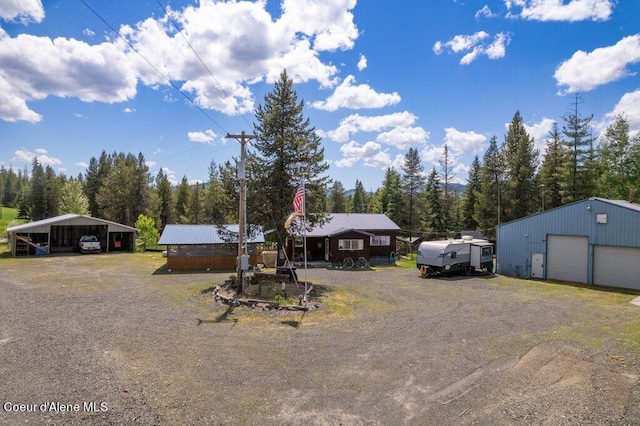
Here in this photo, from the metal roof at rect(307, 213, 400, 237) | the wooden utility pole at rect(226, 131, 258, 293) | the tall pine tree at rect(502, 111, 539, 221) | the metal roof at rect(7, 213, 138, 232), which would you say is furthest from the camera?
the tall pine tree at rect(502, 111, 539, 221)

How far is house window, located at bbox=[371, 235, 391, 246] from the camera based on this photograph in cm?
3509

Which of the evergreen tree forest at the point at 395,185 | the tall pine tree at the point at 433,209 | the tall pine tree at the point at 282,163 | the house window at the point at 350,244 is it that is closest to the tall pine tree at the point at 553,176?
the evergreen tree forest at the point at 395,185

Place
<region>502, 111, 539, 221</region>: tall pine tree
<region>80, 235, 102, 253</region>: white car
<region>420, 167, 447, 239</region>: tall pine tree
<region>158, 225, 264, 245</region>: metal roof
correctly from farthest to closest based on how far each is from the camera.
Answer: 1. <region>420, 167, 447, 239</region>: tall pine tree
2. <region>502, 111, 539, 221</region>: tall pine tree
3. <region>80, 235, 102, 253</region>: white car
4. <region>158, 225, 264, 245</region>: metal roof

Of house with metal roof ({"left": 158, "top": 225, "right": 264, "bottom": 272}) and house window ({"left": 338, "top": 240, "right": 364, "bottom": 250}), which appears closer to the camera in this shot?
house with metal roof ({"left": 158, "top": 225, "right": 264, "bottom": 272})

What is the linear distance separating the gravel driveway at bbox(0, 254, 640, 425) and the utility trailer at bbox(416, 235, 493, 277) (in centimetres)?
684

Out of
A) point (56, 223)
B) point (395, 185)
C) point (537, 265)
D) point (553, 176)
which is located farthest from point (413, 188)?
point (56, 223)

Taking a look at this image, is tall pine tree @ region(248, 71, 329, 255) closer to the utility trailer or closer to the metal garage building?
the utility trailer

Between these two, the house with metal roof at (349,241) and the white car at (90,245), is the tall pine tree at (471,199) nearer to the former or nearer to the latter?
the house with metal roof at (349,241)

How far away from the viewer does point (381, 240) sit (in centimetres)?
3531

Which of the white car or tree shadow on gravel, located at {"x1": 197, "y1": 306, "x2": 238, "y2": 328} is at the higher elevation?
the white car

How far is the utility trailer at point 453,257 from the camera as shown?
25125 millimetres

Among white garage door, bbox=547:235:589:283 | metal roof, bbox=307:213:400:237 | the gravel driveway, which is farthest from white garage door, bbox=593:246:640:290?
metal roof, bbox=307:213:400:237

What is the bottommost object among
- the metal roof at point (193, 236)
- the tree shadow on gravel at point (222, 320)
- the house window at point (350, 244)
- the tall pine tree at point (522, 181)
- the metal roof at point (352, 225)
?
the tree shadow on gravel at point (222, 320)

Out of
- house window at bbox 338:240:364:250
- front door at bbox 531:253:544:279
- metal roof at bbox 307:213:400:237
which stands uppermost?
metal roof at bbox 307:213:400:237
